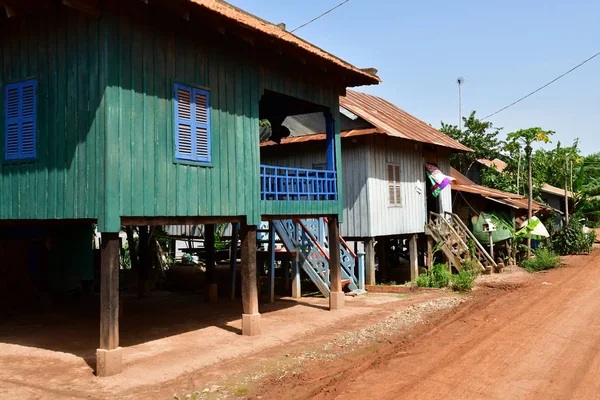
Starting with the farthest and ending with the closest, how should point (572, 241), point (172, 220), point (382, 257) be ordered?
1. point (572, 241)
2. point (382, 257)
3. point (172, 220)

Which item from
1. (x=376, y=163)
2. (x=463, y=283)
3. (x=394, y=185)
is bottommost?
(x=463, y=283)

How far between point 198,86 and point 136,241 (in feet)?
43.6

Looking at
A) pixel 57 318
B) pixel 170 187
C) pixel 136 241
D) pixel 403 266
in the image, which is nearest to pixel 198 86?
pixel 170 187

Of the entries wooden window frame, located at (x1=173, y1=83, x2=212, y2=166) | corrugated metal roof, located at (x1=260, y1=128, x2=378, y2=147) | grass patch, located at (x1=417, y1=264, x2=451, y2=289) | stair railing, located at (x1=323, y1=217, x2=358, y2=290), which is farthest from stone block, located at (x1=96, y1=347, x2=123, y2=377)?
grass patch, located at (x1=417, y1=264, x2=451, y2=289)

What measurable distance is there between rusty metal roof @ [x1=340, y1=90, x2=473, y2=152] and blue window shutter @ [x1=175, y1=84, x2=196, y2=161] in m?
8.15

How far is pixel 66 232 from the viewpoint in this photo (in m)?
14.2

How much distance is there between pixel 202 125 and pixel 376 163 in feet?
28.6

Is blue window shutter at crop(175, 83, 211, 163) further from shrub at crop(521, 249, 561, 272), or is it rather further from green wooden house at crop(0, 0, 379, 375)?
shrub at crop(521, 249, 561, 272)

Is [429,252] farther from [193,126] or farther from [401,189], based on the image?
[193,126]

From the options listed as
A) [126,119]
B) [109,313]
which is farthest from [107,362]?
[126,119]

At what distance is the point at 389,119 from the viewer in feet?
64.0

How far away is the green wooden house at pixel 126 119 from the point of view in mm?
8094

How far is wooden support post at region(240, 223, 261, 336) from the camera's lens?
10.4 m

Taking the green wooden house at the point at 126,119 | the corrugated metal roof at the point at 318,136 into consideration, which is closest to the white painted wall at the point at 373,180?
the corrugated metal roof at the point at 318,136
